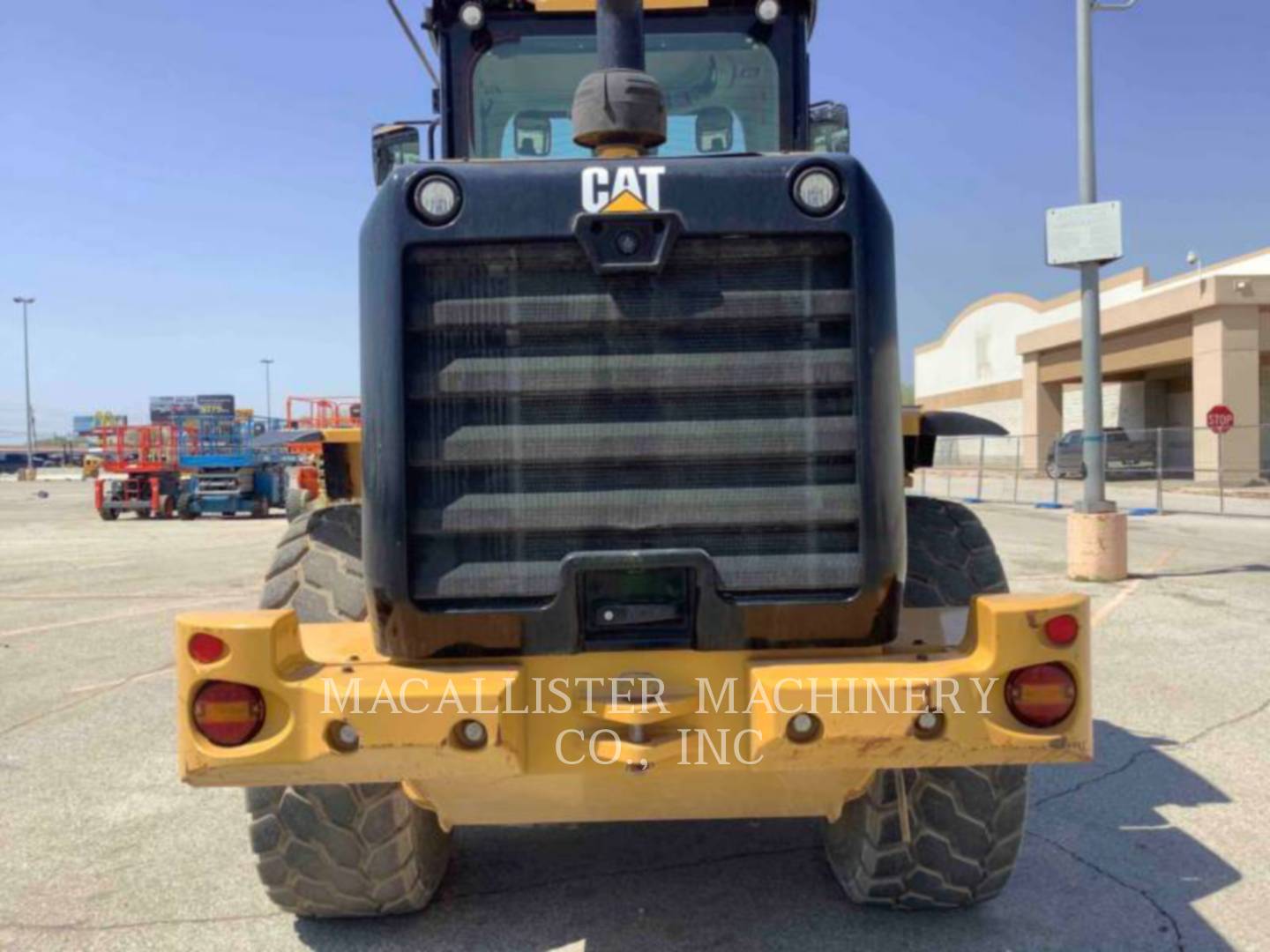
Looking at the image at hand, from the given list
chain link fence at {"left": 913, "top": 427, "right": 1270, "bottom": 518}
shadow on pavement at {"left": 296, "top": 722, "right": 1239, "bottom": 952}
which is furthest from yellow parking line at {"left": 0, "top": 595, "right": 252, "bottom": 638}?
chain link fence at {"left": 913, "top": 427, "right": 1270, "bottom": 518}

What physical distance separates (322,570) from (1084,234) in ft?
31.4

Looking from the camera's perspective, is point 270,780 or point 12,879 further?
point 12,879

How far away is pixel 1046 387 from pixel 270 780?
39876mm

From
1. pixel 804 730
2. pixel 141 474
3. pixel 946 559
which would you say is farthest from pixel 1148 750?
pixel 141 474

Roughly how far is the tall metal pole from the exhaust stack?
8.82 meters

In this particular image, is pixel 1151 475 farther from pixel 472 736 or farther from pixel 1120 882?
pixel 472 736

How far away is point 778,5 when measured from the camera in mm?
4012

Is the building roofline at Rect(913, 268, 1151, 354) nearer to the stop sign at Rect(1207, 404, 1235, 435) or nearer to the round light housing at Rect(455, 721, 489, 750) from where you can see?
the stop sign at Rect(1207, 404, 1235, 435)

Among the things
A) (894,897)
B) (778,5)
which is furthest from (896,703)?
(778,5)

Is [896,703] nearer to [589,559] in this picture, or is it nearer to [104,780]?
[589,559]

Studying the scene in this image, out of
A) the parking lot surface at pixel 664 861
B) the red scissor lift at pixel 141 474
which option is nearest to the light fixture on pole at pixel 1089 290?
the parking lot surface at pixel 664 861

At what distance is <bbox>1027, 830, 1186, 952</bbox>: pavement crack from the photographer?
3.29 metres

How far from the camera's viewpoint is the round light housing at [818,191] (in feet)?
8.80

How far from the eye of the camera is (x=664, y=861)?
3896mm
